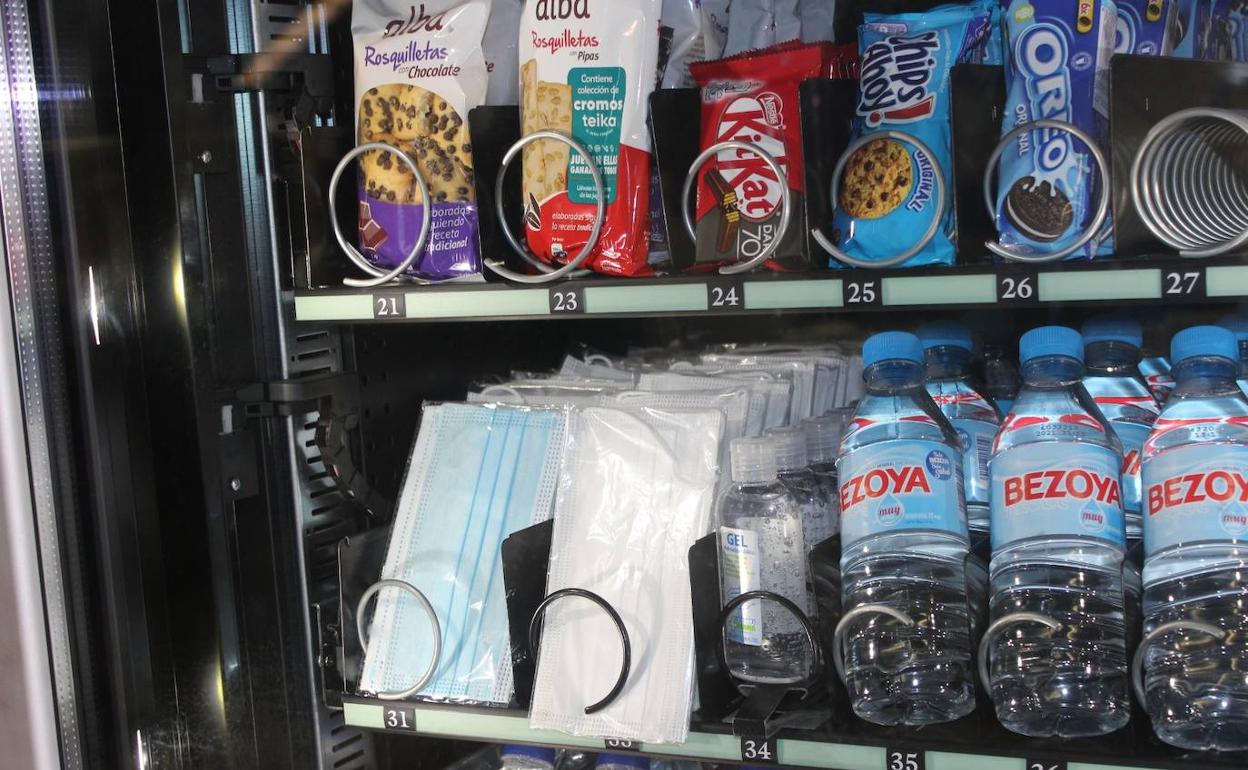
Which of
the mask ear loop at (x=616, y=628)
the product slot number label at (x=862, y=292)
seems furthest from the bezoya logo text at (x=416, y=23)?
the mask ear loop at (x=616, y=628)

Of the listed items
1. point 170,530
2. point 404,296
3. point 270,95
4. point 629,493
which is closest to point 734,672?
point 629,493

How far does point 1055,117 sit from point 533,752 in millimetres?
1059

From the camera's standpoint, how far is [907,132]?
1.34 meters

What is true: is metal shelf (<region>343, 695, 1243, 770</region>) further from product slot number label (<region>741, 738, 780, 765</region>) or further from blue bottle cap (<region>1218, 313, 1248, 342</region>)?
blue bottle cap (<region>1218, 313, 1248, 342</region>)

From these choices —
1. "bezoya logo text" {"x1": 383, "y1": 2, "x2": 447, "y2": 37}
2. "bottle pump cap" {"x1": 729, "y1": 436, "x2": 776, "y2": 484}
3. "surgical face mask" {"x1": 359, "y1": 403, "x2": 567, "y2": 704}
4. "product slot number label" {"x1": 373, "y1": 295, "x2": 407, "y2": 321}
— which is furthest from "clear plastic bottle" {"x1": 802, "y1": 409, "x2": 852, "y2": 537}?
"bezoya logo text" {"x1": 383, "y1": 2, "x2": 447, "y2": 37}

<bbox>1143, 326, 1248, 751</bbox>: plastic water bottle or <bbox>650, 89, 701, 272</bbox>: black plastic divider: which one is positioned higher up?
<bbox>650, 89, 701, 272</bbox>: black plastic divider

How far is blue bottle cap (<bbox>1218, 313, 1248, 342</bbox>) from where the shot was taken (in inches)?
56.2

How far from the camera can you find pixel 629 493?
57.7 inches

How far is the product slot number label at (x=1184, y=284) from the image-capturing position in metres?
1.17

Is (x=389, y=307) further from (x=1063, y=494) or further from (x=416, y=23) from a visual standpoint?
(x=1063, y=494)

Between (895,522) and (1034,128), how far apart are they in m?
0.44

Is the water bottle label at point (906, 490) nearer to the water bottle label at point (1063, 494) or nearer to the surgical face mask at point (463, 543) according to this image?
the water bottle label at point (1063, 494)

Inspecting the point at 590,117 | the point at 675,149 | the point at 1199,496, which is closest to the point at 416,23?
the point at 590,117

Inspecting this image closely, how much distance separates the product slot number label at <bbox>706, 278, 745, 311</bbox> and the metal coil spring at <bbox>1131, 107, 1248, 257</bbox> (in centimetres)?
42
